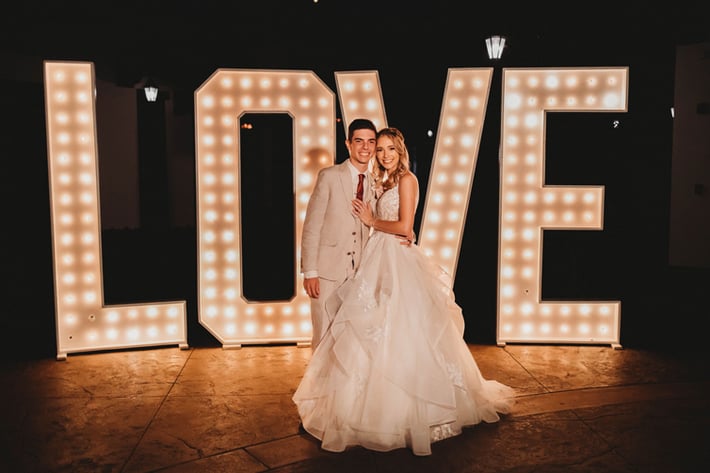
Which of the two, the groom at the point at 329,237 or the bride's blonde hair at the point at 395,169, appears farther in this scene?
the groom at the point at 329,237

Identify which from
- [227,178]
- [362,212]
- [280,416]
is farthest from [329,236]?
[227,178]

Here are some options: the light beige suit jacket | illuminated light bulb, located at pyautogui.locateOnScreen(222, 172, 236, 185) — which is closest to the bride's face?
the light beige suit jacket

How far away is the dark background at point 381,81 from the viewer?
8961 mm

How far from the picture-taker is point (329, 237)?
4145 mm

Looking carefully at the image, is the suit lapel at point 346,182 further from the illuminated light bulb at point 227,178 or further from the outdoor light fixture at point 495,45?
the outdoor light fixture at point 495,45

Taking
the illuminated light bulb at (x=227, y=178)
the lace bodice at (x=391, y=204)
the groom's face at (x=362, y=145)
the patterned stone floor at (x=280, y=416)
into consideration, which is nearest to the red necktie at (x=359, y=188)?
the groom's face at (x=362, y=145)

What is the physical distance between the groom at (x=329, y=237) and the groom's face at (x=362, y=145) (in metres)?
0.01

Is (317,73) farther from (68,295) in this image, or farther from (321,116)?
(68,295)

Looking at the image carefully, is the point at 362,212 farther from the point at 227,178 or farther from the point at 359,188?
the point at 227,178

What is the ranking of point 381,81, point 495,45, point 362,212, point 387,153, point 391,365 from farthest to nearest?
point 381,81, point 495,45, point 362,212, point 387,153, point 391,365

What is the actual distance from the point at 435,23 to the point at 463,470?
956 cm

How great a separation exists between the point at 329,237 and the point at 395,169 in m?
0.65

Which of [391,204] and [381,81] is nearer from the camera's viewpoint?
[391,204]

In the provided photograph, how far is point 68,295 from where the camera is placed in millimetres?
5449
